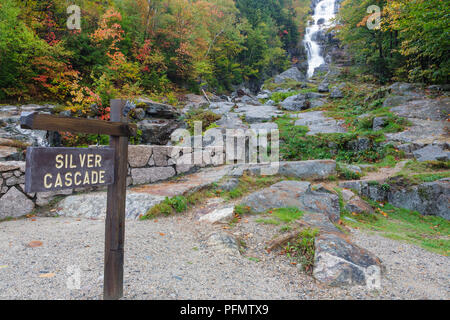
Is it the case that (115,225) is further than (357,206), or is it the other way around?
(357,206)

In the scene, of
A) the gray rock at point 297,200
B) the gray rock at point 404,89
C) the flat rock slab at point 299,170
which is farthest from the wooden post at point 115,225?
the gray rock at point 404,89

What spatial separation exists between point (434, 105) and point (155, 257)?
1259 centimetres

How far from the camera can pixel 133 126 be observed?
2.03 m

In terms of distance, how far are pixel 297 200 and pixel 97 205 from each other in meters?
3.69

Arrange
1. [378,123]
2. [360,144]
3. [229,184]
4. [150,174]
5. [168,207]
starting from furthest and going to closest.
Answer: [378,123], [360,144], [150,174], [229,184], [168,207]

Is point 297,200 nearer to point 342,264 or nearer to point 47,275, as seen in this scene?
point 342,264

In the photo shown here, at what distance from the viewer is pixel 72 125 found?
1618 mm

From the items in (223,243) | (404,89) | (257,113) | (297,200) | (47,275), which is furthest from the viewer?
(257,113)

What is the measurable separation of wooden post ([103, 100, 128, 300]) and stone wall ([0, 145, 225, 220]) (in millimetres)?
3427

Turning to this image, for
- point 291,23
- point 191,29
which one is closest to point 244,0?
point 291,23

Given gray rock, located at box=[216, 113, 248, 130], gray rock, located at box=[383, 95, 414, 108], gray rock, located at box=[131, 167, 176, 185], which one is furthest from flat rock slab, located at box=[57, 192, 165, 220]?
gray rock, located at box=[383, 95, 414, 108]

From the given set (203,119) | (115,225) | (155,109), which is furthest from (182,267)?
(203,119)

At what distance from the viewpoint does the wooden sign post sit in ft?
4.65
